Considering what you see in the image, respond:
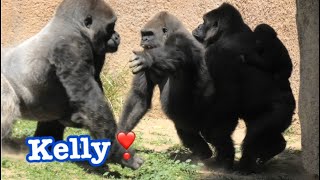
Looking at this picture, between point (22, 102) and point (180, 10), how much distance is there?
2.97 m

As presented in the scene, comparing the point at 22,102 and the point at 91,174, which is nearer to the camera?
→ the point at 91,174

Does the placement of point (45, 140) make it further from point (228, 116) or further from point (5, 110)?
point (228, 116)

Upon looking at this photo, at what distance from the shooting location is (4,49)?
15.9ft

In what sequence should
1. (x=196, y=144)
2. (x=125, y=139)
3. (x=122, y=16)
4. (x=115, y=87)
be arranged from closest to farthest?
1. (x=125, y=139)
2. (x=196, y=144)
3. (x=115, y=87)
4. (x=122, y=16)

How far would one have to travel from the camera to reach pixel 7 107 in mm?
4340

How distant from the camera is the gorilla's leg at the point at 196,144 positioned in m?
4.85

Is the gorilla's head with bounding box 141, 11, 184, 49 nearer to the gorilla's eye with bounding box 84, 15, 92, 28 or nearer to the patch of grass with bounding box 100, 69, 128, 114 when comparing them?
the gorilla's eye with bounding box 84, 15, 92, 28

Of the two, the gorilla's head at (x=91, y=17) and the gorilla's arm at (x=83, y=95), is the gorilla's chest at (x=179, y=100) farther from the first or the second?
the gorilla's head at (x=91, y=17)

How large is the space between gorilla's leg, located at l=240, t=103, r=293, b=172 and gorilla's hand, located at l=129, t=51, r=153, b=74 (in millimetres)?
1082

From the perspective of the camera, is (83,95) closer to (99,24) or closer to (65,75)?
(65,75)

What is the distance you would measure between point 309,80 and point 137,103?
1510mm

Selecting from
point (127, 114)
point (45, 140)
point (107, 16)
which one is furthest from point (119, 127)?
point (107, 16)

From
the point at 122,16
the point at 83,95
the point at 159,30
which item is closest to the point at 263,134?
the point at 159,30

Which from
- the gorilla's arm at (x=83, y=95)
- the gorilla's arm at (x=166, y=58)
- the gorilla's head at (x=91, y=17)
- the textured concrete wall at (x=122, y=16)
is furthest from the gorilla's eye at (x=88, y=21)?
the textured concrete wall at (x=122, y=16)
